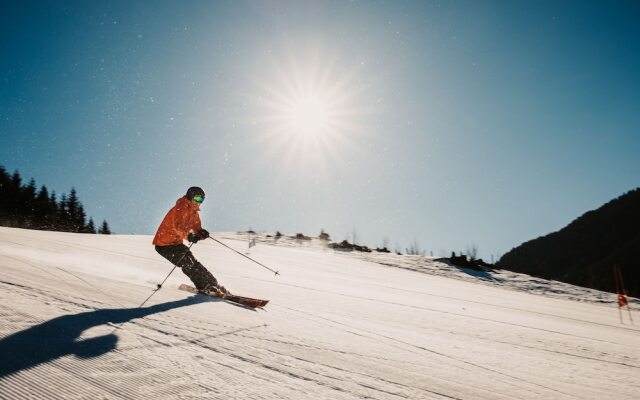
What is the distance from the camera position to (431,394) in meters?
2.43

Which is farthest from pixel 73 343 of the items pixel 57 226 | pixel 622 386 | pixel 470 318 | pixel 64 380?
pixel 57 226

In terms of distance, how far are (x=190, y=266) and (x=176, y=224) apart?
80 centimetres

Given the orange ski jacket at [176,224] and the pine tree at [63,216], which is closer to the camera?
the orange ski jacket at [176,224]

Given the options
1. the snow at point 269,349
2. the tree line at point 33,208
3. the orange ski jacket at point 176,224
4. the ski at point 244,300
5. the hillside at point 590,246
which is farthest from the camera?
the hillside at point 590,246

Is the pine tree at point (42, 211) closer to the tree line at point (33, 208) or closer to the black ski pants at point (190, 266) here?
the tree line at point (33, 208)

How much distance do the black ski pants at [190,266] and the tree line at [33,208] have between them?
2707 inches

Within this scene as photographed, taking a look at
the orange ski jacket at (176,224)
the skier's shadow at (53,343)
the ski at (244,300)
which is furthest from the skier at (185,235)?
the skier's shadow at (53,343)

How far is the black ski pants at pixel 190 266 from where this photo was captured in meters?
6.25

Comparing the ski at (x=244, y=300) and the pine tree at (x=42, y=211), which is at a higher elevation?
the pine tree at (x=42, y=211)

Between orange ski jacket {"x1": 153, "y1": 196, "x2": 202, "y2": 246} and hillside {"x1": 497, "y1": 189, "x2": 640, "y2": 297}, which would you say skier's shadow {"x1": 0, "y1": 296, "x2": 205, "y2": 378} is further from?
hillside {"x1": 497, "y1": 189, "x2": 640, "y2": 297}

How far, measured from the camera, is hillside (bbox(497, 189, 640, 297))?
251 ft

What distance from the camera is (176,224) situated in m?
6.53

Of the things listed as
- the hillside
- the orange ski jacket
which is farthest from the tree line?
the hillside

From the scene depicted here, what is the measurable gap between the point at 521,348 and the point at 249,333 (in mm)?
3131
